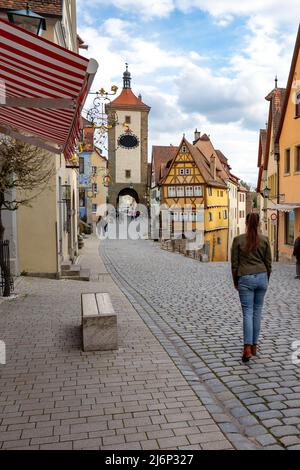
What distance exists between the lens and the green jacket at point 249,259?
5.61 metres

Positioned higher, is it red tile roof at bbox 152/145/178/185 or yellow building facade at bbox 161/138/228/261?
red tile roof at bbox 152/145/178/185

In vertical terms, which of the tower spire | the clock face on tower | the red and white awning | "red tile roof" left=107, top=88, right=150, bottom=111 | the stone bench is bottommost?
the stone bench

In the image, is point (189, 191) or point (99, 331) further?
point (189, 191)

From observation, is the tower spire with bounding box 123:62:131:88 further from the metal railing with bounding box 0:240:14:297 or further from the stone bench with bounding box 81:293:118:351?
the stone bench with bounding box 81:293:118:351

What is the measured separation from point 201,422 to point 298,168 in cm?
1970

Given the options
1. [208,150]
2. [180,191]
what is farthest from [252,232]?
[208,150]

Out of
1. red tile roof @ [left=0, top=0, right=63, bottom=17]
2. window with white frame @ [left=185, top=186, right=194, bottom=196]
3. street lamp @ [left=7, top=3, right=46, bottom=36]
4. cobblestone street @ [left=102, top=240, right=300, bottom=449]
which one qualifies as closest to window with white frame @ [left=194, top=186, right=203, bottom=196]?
window with white frame @ [left=185, top=186, right=194, bottom=196]

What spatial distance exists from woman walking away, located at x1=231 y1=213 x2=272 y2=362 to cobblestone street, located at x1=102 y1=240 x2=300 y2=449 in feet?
1.58

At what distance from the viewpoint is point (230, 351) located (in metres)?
6.22

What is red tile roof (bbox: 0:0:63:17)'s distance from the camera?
1268cm

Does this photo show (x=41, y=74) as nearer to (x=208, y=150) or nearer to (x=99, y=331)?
(x=99, y=331)

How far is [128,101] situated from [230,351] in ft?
194

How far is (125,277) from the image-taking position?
15.1 metres

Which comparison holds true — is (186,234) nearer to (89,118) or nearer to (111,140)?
(111,140)
